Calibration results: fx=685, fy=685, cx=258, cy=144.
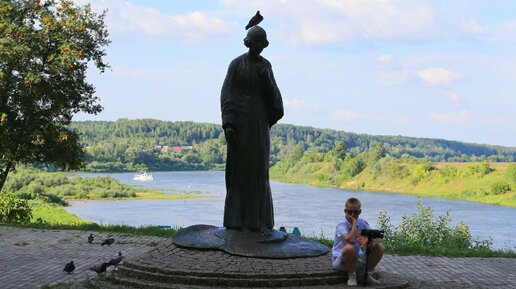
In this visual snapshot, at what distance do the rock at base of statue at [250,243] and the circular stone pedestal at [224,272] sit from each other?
8 centimetres

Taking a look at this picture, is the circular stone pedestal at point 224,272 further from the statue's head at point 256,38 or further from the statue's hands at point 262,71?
the statue's head at point 256,38

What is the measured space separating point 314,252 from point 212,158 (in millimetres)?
82379

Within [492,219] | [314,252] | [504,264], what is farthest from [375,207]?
[314,252]

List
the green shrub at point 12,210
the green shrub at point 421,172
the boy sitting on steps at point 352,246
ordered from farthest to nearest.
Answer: the green shrub at point 421,172 → the green shrub at point 12,210 → the boy sitting on steps at point 352,246

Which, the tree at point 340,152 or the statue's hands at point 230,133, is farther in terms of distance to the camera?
the tree at point 340,152

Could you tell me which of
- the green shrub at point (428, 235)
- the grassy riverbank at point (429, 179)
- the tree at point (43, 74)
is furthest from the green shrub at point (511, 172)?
the tree at point (43, 74)

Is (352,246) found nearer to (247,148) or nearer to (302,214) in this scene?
(247,148)

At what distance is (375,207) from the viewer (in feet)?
120

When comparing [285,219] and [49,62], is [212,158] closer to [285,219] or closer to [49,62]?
[285,219]

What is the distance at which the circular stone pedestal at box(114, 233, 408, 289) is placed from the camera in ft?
23.0

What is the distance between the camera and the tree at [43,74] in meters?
15.9

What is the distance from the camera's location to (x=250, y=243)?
7789 millimetres

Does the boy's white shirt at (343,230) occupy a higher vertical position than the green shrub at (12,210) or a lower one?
higher

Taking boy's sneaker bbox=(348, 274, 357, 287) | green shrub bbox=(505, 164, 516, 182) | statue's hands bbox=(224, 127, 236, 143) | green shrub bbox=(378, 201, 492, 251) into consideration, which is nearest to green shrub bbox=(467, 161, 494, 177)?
green shrub bbox=(505, 164, 516, 182)
